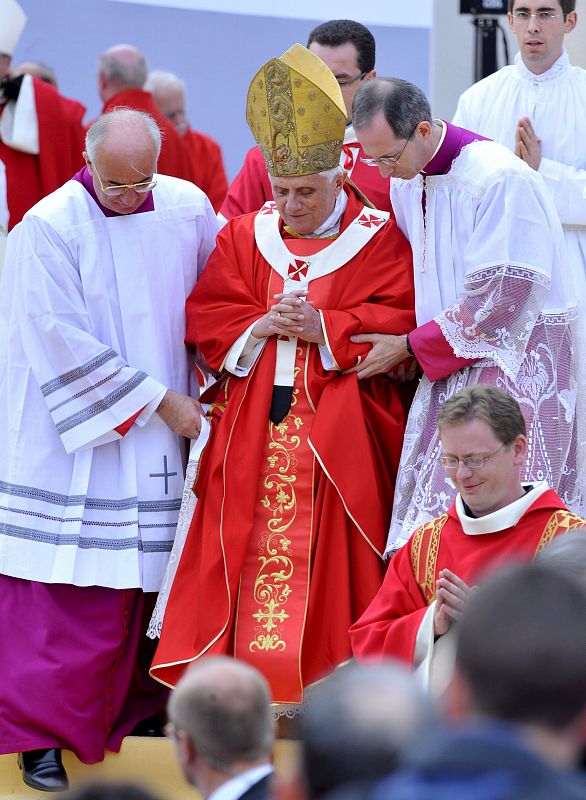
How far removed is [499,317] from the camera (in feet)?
14.7

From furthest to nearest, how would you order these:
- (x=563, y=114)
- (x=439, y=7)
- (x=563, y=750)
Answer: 1. (x=439, y=7)
2. (x=563, y=114)
3. (x=563, y=750)

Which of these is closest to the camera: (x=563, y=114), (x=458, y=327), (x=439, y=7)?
(x=458, y=327)

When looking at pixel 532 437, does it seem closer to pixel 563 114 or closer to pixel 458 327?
pixel 458 327

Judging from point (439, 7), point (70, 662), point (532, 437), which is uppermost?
point (439, 7)

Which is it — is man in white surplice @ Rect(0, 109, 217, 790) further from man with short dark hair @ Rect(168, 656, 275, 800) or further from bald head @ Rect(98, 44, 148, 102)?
bald head @ Rect(98, 44, 148, 102)

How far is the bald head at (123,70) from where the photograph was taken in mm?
7938

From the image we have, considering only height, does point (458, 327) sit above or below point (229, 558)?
above

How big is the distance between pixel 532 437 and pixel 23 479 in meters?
1.59

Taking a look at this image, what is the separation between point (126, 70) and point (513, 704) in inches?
268

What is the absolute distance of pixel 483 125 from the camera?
5.41 m

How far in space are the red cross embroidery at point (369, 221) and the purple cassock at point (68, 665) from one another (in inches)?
32.3

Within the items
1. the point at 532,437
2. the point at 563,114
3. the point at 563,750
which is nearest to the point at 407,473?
the point at 532,437

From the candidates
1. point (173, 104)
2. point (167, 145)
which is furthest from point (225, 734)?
point (173, 104)

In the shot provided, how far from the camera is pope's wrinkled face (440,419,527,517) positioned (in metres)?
3.79
